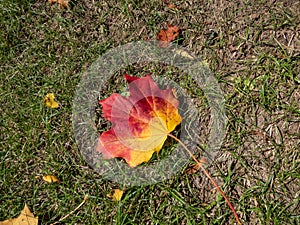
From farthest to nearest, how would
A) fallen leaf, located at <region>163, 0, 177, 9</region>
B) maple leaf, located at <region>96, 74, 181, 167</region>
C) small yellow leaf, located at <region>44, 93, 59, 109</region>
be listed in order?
fallen leaf, located at <region>163, 0, 177, 9</region>, small yellow leaf, located at <region>44, 93, 59, 109</region>, maple leaf, located at <region>96, 74, 181, 167</region>

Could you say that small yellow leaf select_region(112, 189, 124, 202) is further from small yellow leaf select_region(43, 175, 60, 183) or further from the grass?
small yellow leaf select_region(43, 175, 60, 183)

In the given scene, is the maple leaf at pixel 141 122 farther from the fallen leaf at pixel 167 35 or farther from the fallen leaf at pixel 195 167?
the fallen leaf at pixel 167 35

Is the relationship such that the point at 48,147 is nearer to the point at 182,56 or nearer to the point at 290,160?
the point at 182,56

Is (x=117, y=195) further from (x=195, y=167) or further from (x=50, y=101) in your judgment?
(x=50, y=101)

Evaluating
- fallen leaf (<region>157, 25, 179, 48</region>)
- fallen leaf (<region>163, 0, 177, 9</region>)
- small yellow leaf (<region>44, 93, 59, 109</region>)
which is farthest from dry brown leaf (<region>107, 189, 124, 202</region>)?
fallen leaf (<region>163, 0, 177, 9</region>)

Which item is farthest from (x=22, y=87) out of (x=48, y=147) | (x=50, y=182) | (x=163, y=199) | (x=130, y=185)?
(x=163, y=199)

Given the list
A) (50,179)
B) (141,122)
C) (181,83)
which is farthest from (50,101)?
(181,83)

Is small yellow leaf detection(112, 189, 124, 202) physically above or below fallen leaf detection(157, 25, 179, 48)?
below
